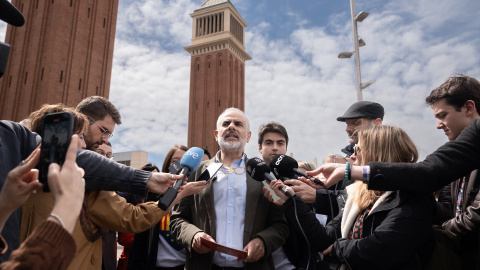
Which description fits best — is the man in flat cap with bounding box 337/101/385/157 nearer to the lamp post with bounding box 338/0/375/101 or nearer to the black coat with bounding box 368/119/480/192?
the black coat with bounding box 368/119/480/192

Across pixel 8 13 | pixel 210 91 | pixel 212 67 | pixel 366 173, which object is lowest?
pixel 366 173

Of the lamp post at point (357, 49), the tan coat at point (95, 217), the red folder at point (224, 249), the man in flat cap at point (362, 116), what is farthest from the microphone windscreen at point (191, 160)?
the lamp post at point (357, 49)

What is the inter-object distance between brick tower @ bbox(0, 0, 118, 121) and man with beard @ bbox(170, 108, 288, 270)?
15.1 metres

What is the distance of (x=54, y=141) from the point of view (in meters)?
1.01

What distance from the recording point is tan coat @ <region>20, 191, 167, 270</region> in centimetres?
155

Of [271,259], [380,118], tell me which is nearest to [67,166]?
[271,259]

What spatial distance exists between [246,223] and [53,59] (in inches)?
647

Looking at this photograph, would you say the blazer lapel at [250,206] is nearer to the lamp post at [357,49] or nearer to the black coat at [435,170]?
the black coat at [435,170]

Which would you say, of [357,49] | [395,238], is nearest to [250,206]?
[395,238]

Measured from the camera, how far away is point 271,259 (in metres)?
2.35

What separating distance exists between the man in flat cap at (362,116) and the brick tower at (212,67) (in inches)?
1176

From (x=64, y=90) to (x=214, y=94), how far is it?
19927mm

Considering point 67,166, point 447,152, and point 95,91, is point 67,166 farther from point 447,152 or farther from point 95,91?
point 95,91

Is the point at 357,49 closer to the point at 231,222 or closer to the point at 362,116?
the point at 362,116
